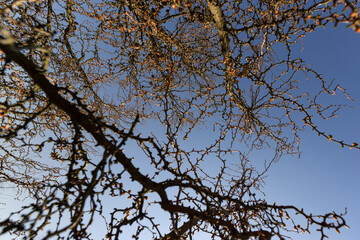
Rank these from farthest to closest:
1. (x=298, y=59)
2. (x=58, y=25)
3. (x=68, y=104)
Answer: (x=58, y=25)
(x=298, y=59)
(x=68, y=104)

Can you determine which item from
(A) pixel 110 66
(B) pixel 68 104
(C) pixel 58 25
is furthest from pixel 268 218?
(C) pixel 58 25

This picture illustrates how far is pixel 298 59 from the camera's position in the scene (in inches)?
155

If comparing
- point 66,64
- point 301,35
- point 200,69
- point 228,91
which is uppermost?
point 66,64

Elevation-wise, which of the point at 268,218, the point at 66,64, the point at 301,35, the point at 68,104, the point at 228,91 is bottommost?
the point at 268,218

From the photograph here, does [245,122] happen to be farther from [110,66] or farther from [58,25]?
[58,25]

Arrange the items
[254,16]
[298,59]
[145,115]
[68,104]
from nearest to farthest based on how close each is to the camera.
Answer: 1. [68,104]
2. [298,59]
3. [254,16]
4. [145,115]

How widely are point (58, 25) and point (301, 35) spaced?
426 centimetres

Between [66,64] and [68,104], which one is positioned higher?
[66,64]

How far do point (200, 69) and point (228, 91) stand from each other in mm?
713

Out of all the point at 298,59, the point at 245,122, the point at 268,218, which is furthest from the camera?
the point at 245,122

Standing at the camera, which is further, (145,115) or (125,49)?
(145,115)

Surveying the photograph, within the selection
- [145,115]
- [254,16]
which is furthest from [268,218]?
[145,115]

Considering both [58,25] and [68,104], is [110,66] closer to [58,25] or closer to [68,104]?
[58,25]

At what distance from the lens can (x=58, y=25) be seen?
15.9ft
